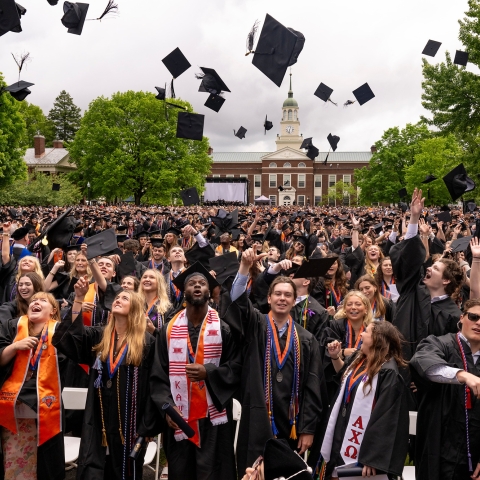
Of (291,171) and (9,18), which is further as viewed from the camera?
(291,171)

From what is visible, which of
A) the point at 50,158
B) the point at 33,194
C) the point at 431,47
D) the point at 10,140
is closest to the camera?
the point at 431,47

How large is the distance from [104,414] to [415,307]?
271cm

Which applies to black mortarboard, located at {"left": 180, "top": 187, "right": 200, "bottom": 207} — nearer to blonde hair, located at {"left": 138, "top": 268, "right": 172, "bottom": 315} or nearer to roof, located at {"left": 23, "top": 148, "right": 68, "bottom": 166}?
blonde hair, located at {"left": 138, "top": 268, "right": 172, "bottom": 315}

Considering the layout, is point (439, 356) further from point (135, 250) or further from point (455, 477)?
point (135, 250)

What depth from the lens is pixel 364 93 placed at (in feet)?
44.2

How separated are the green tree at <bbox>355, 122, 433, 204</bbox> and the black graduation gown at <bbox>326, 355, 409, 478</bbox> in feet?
172

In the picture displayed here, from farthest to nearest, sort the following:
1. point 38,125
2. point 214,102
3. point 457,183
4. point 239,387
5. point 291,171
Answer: point 291,171, point 38,125, point 214,102, point 457,183, point 239,387

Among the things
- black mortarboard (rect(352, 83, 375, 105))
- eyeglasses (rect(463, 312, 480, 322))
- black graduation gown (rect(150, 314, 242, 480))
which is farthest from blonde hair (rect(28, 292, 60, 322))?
black mortarboard (rect(352, 83, 375, 105))

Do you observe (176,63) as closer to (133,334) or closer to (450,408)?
(133,334)

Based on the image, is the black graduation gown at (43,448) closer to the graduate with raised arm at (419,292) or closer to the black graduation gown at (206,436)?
the black graduation gown at (206,436)

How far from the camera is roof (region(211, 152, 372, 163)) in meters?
98.1

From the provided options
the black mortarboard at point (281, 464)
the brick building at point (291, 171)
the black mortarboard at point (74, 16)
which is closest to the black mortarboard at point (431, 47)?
the black mortarboard at point (74, 16)

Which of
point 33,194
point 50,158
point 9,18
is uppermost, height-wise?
point 50,158

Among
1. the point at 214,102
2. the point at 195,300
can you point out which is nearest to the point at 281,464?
the point at 195,300
